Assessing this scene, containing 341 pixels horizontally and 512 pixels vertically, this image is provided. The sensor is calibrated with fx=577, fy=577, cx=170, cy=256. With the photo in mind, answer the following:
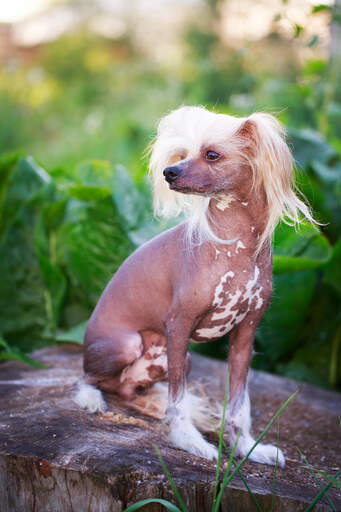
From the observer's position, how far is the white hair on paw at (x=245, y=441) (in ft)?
5.35

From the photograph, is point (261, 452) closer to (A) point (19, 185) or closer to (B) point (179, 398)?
(B) point (179, 398)

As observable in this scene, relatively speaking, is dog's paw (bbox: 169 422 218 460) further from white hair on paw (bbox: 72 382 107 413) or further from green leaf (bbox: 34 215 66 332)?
green leaf (bbox: 34 215 66 332)

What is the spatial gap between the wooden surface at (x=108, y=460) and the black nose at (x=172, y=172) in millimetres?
710

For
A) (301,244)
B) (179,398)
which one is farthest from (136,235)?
(179,398)

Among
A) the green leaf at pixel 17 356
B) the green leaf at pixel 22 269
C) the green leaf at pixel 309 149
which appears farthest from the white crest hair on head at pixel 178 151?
the green leaf at pixel 309 149

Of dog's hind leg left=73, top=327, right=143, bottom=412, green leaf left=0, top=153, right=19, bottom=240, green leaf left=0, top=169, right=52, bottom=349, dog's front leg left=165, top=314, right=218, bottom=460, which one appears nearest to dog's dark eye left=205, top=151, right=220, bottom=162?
dog's front leg left=165, top=314, right=218, bottom=460

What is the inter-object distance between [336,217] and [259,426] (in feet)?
4.85

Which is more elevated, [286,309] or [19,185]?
[19,185]

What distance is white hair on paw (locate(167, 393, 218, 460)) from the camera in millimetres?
1548

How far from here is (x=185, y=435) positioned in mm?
1575

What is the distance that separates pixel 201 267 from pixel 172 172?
28cm

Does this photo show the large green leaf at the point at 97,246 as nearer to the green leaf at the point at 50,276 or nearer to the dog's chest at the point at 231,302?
the green leaf at the point at 50,276

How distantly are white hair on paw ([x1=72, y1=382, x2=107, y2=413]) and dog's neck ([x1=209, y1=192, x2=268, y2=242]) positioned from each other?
2.11 ft

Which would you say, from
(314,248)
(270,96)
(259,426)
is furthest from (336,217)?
(270,96)
